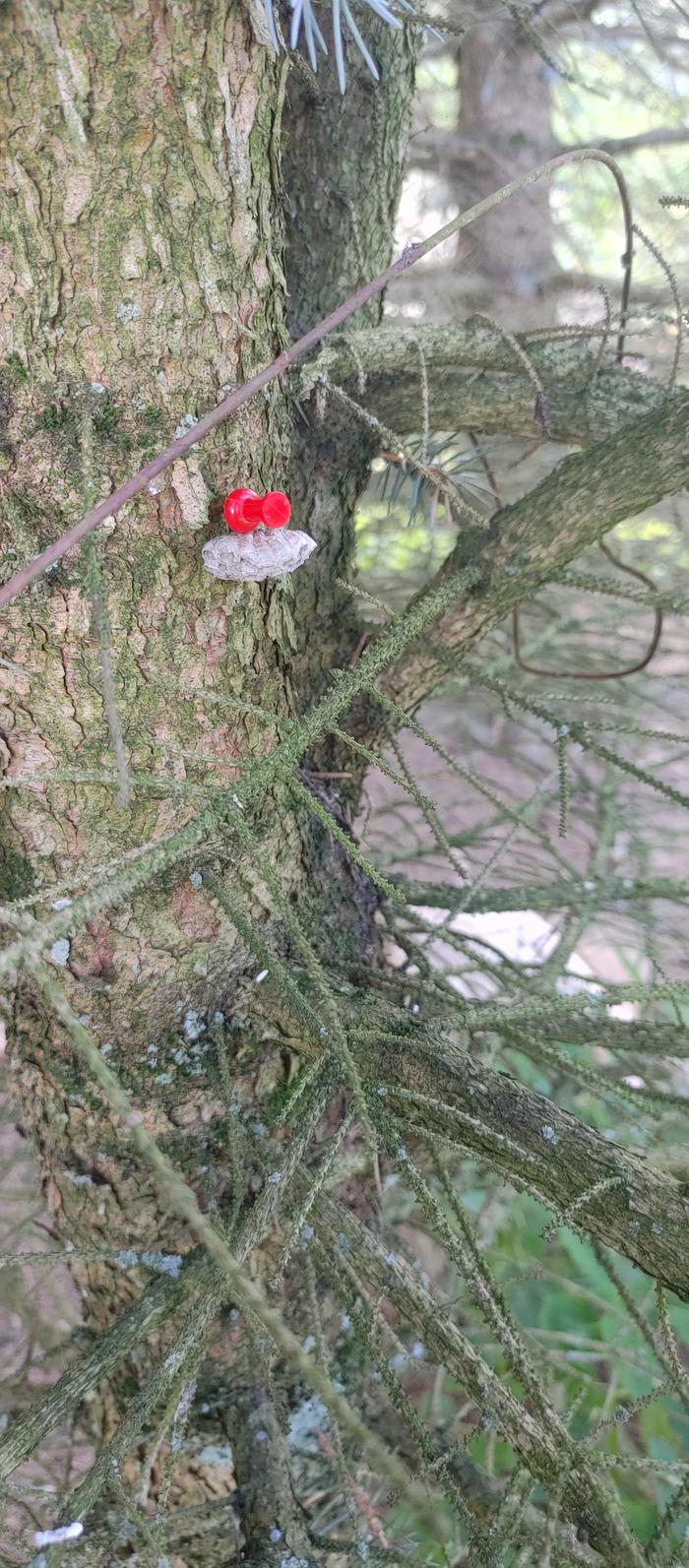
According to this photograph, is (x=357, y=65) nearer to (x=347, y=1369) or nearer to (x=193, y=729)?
(x=193, y=729)

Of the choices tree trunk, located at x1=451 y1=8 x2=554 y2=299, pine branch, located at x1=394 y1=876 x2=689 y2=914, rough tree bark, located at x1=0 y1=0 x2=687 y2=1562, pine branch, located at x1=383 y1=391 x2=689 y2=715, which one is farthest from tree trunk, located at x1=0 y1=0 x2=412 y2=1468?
tree trunk, located at x1=451 y1=8 x2=554 y2=299

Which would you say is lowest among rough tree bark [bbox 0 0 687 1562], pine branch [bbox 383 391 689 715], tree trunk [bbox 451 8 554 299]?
rough tree bark [bbox 0 0 687 1562]

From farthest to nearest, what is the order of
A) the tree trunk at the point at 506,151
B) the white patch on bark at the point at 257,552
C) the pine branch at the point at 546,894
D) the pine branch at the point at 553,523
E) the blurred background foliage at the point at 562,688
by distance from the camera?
the tree trunk at the point at 506,151 < the blurred background foliage at the point at 562,688 < the pine branch at the point at 546,894 < the pine branch at the point at 553,523 < the white patch on bark at the point at 257,552

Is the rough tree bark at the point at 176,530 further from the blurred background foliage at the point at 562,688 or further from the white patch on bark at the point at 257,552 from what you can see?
the blurred background foliage at the point at 562,688

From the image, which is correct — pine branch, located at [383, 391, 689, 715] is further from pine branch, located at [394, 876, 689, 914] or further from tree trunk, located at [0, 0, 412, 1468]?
pine branch, located at [394, 876, 689, 914]

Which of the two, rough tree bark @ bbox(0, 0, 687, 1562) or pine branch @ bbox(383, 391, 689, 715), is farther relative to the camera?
pine branch @ bbox(383, 391, 689, 715)

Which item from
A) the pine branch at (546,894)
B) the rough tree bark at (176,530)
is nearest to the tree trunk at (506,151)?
the rough tree bark at (176,530)

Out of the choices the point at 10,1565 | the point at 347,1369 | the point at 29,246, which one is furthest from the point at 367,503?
the point at 10,1565

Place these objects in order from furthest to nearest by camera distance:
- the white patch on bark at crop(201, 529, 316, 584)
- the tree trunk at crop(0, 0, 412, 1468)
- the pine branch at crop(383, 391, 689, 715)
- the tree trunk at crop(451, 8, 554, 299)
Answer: the tree trunk at crop(451, 8, 554, 299), the pine branch at crop(383, 391, 689, 715), the white patch on bark at crop(201, 529, 316, 584), the tree trunk at crop(0, 0, 412, 1468)
